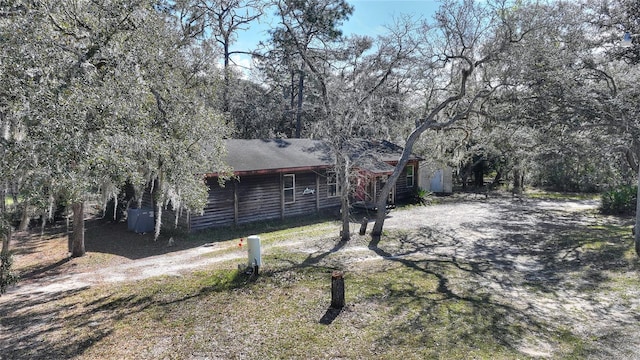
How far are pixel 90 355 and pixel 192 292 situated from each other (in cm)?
269

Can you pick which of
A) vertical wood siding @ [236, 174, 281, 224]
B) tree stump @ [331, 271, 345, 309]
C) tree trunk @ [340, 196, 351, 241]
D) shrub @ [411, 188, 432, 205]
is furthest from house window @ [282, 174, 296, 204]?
tree stump @ [331, 271, 345, 309]

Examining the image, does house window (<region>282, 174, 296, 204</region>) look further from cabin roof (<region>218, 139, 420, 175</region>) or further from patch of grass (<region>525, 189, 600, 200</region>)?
patch of grass (<region>525, 189, 600, 200</region>)

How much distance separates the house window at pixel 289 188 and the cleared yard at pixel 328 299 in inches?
156

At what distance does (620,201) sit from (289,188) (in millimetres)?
15260

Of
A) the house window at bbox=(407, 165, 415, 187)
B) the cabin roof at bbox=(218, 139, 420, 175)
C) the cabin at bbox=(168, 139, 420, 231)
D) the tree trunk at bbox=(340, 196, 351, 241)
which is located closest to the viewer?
the tree trunk at bbox=(340, 196, 351, 241)

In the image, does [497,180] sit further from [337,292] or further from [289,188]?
[337,292]

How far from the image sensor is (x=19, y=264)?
433 inches

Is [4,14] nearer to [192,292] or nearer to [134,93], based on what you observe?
[134,93]

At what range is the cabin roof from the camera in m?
15.1

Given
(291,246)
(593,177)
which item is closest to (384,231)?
(291,246)

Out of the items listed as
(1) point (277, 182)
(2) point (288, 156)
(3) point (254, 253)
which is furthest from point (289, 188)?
(3) point (254, 253)

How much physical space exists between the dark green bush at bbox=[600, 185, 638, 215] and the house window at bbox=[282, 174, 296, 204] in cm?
1472

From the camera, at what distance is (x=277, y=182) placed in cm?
1692

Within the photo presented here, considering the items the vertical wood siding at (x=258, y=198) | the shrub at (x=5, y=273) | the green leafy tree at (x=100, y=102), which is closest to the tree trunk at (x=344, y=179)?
the green leafy tree at (x=100, y=102)
